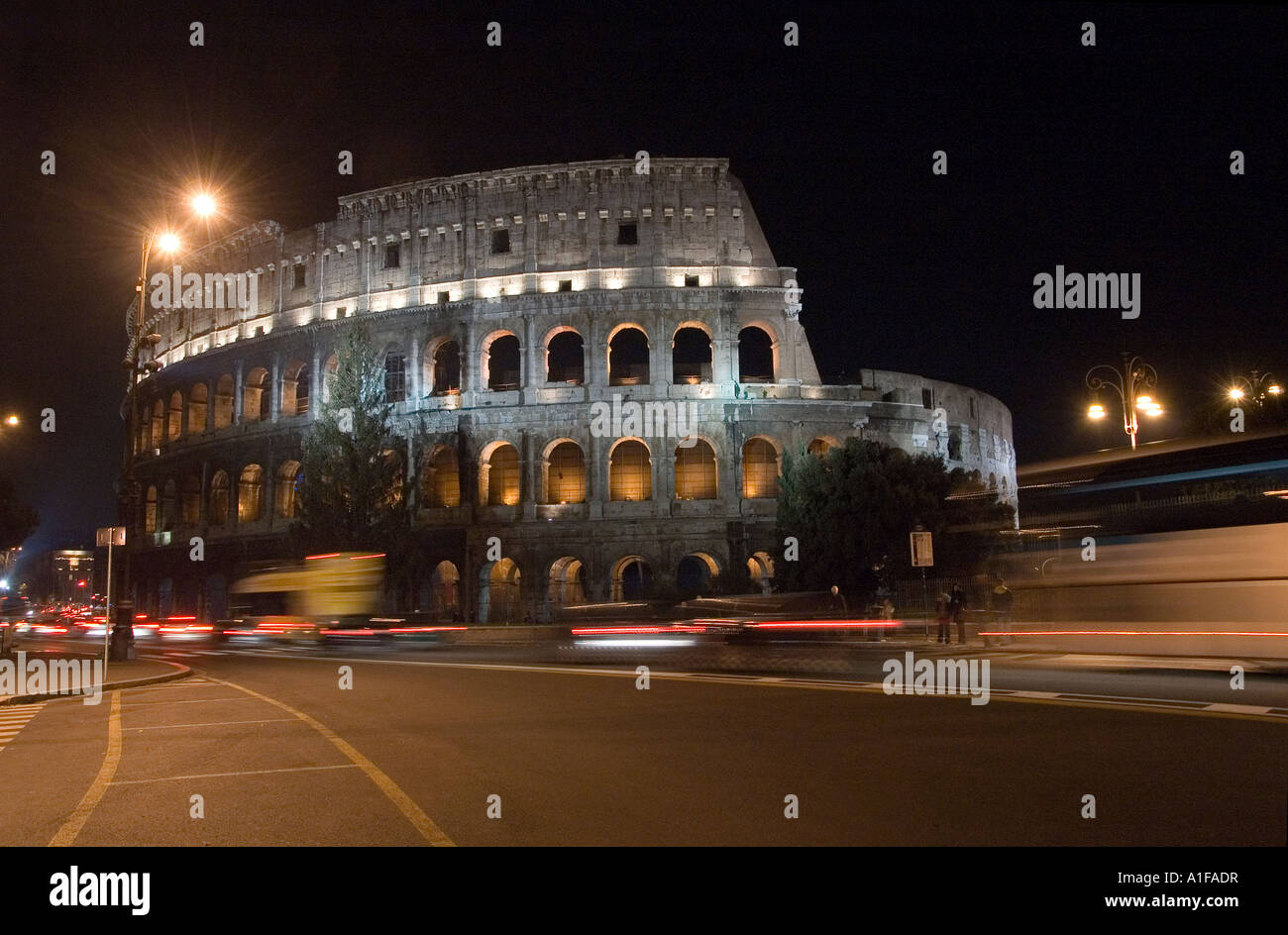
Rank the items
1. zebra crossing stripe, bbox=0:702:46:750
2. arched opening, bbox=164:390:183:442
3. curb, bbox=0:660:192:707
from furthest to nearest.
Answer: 1. arched opening, bbox=164:390:183:442
2. curb, bbox=0:660:192:707
3. zebra crossing stripe, bbox=0:702:46:750

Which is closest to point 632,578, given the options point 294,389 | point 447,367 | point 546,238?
point 447,367

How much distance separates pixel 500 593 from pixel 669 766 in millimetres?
35644

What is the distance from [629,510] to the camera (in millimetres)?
40562

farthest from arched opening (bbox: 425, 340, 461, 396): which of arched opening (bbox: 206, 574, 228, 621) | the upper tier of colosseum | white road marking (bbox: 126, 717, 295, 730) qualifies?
white road marking (bbox: 126, 717, 295, 730)

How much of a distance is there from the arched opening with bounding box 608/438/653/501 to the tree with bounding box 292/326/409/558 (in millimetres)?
8667

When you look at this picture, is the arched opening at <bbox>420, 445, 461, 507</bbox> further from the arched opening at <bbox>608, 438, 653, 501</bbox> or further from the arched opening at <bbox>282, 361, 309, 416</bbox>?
the arched opening at <bbox>282, 361, 309, 416</bbox>

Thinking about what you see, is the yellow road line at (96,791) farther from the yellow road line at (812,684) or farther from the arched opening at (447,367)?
the arched opening at (447,367)

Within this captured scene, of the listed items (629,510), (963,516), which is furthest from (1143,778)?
(629,510)

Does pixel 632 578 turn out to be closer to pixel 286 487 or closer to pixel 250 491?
pixel 286 487

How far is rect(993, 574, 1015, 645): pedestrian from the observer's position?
17828mm
